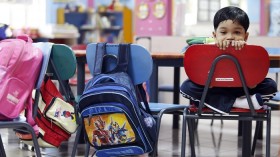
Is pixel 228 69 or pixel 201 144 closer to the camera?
pixel 228 69

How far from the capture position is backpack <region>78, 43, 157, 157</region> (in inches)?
87.3

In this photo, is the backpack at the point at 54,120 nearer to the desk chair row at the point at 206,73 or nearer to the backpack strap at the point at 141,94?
the desk chair row at the point at 206,73

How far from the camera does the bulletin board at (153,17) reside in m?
6.58

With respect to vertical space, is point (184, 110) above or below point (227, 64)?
below

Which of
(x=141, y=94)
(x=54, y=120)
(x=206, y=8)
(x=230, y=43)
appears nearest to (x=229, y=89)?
(x=230, y=43)

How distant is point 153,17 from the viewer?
6688mm

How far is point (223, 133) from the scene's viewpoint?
4.19m

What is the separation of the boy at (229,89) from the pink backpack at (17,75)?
70 cm

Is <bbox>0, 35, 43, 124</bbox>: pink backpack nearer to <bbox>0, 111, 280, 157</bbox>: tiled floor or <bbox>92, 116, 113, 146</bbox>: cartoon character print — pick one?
<bbox>92, 116, 113, 146</bbox>: cartoon character print

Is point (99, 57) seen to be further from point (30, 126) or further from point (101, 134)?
point (30, 126)

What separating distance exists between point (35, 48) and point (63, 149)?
1317mm

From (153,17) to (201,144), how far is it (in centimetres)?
335

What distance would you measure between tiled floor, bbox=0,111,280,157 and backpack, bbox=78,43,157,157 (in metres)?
0.87

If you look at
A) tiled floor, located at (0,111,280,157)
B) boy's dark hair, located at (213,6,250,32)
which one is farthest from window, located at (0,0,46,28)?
boy's dark hair, located at (213,6,250,32)
